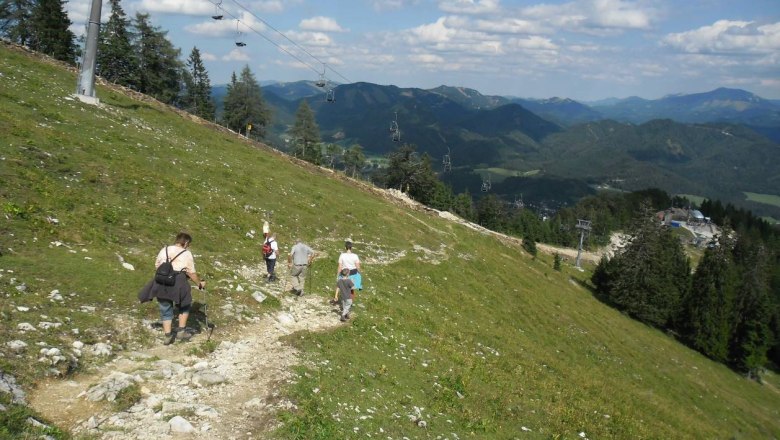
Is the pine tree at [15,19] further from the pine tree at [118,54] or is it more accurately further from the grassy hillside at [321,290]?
the grassy hillside at [321,290]

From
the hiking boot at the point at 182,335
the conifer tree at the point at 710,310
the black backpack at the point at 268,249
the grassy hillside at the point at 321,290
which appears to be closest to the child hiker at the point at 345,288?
the grassy hillside at the point at 321,290

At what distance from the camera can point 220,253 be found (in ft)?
76.4

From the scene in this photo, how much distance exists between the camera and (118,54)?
83875mm

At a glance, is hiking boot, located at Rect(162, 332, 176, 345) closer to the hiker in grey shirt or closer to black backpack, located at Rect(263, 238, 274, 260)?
the hiker in grey shirt

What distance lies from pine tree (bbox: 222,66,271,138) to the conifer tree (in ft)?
297

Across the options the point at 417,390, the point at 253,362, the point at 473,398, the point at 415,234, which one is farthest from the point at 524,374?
the point at 415,234

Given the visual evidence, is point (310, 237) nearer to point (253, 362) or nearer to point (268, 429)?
point (253, 362)

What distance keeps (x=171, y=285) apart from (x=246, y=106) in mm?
95255

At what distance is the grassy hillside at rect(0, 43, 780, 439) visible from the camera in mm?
13539

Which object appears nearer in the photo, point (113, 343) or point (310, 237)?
point (113, 343)

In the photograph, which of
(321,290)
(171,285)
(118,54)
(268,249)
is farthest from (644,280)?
(118,54)

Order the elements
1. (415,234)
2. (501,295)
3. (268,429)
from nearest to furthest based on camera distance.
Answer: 1. (268,429)
2. (501,295)
3. (415,234)

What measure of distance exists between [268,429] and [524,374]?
53.4 ft

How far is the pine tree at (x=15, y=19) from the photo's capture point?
262 feet
